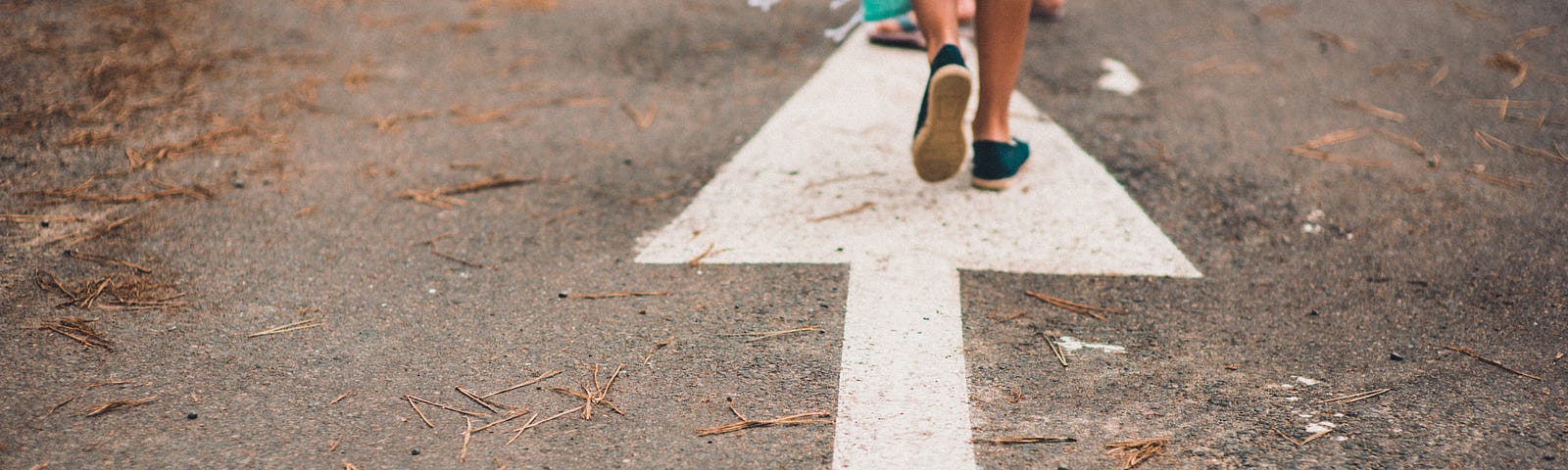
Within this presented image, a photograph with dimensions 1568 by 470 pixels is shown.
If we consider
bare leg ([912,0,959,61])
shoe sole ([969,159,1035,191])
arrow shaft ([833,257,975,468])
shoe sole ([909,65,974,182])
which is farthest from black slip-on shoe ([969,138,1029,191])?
arrow shaft ([833,257,975,468])

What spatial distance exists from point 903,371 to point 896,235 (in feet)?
2.13

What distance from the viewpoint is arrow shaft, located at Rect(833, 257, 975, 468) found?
1.80m

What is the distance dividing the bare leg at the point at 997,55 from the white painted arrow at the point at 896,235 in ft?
0.69

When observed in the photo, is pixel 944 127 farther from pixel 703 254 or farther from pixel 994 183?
pixel 703 254

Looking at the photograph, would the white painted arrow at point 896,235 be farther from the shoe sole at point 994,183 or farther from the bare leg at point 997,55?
the bare leg at point 997,55

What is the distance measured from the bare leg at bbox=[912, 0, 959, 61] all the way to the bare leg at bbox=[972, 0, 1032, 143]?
3 cm

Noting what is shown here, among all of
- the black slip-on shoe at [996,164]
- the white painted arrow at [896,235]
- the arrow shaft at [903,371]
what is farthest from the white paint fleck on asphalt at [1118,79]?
the arrow shaft at [903,371]

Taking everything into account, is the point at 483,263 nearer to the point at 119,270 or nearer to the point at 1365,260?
the point at 119,270

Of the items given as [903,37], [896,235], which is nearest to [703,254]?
[896,235]

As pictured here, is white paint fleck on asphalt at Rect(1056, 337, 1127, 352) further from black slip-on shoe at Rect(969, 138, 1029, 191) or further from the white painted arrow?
black slip-on shoe at Rect(969, 138, 1029, 191)

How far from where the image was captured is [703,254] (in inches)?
98.7

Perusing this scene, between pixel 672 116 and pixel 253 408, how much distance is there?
173cm

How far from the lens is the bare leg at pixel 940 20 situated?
2.61 meters

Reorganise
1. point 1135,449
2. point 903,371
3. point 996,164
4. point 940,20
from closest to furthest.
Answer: point 1135,449, point 903,371, point 940,20, point 996,164
